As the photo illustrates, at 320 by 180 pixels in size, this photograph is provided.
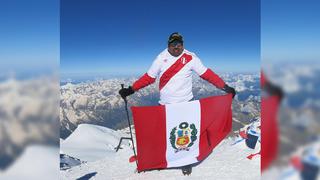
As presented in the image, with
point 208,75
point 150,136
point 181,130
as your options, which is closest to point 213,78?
point 208,75

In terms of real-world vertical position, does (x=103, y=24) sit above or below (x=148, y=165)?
above

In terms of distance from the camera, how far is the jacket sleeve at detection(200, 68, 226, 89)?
8.87 ft

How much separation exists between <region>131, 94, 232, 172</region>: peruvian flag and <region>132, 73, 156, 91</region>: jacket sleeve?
0.39ft

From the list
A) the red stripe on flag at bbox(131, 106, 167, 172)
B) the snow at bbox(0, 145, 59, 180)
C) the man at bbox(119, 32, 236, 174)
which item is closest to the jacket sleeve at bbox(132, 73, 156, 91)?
the man at bbox(119, 32, 236, 174)

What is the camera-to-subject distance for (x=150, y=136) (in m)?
2.76

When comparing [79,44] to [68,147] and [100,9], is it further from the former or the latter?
[68,147]

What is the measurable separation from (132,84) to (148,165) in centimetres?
47

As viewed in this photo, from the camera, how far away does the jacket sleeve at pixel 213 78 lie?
271 centimetres

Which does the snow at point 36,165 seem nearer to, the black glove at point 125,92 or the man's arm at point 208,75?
the black glove at point 125,92

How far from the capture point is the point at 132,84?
107 inches

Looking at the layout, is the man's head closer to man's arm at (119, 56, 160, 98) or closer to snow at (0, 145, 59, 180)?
man's arm at (119, 56, 160, 98)

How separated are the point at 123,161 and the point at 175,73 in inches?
23.4

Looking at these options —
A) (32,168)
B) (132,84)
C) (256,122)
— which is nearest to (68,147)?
(32,168)

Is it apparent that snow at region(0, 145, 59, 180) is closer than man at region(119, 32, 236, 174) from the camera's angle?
No
